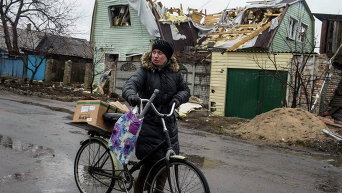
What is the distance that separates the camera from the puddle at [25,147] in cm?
676

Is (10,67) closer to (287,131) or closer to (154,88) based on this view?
(287,131)

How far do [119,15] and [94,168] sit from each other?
78.2 feet

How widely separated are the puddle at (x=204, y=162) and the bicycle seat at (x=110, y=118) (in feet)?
9.82

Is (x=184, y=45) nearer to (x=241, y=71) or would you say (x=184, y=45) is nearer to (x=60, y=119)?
(x=241, y=71)

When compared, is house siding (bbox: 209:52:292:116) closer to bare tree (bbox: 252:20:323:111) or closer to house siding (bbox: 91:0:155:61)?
bare tree (bbox: 252:20:323:111)

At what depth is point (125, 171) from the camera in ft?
13.4

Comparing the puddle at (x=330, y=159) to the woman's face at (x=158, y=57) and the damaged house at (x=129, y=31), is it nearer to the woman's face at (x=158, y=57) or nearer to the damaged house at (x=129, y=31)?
the woman's face at (x=158, y=57)

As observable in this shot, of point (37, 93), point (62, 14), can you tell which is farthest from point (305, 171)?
point (62, 14)

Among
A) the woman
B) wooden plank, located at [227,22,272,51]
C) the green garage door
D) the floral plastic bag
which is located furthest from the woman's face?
wooden plank, located at [227,22,272,51]

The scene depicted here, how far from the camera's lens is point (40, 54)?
25.5m

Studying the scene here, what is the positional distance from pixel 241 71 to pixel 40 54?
1474 centimetres

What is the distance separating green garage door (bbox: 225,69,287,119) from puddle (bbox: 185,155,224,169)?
28.8 feet

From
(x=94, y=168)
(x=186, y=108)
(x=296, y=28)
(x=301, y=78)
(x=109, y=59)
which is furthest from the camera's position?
(x=109, y=59)

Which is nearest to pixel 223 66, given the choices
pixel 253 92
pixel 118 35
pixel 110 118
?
pixel 253 92
